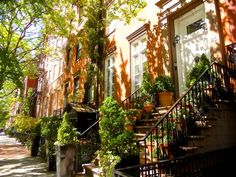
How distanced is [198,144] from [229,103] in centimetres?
164

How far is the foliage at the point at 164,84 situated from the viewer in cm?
768

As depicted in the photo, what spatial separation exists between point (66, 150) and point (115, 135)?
240 cm

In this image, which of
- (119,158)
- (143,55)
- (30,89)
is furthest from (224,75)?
(30,89)

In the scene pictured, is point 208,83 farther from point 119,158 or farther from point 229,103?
point 119,158

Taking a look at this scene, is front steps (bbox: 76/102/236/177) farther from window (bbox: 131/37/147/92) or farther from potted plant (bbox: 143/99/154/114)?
window (bbox: 131/37/147/92)

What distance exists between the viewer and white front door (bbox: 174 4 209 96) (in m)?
7.55

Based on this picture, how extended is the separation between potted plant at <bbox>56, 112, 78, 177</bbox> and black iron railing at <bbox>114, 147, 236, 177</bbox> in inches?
117

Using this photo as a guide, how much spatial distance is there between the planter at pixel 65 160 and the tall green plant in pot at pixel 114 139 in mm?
2129

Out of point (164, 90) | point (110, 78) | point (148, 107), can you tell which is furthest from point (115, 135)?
point (110, 78)

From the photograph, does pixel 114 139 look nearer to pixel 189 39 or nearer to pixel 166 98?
pixel 166 98

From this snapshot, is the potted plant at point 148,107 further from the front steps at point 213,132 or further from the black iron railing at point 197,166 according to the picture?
the black iron railing at point 197,166

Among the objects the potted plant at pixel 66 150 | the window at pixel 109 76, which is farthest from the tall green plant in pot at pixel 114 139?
the window at pixel 109 76

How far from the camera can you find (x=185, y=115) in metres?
5.29

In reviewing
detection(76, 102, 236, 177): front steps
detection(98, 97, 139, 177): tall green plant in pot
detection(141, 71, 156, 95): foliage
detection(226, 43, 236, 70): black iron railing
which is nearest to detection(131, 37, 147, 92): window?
detection(141, 71, 156, 95): foliage
